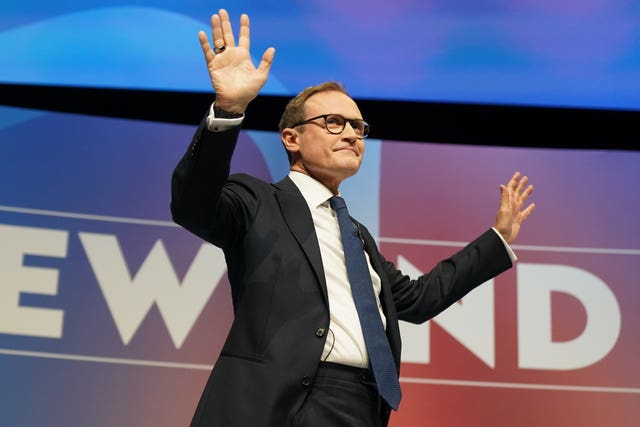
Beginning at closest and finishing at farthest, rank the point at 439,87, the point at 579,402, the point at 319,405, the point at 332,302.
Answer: the point at 319,405
the point at 332,302
the point at 579,402
the point at 439,87

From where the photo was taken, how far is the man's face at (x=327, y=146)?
7.18 feet

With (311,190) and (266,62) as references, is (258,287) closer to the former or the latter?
(311,190)

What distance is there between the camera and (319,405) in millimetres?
1801

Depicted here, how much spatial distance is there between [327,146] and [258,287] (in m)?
0.50

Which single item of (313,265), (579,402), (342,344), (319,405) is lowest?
(579,402)

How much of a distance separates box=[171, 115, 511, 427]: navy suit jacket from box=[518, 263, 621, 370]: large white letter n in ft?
4.50

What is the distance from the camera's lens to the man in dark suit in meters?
1.72

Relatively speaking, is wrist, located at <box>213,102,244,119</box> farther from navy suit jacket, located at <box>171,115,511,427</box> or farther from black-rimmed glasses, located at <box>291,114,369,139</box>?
black-rimmed glasses, located at <box>291,114,369,139</box>

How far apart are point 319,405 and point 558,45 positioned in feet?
7.94

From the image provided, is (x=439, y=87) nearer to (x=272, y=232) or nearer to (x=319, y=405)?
(x=272, y=232)

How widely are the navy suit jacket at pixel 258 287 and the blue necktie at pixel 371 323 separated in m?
0.09

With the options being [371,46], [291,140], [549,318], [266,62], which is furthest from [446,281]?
[371,46]

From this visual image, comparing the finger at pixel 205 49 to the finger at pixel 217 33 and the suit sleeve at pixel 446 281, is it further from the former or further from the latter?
the suit sleeve at pixel 446 281

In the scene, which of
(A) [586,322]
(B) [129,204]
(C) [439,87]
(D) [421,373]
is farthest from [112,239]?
(A) [586,322]
